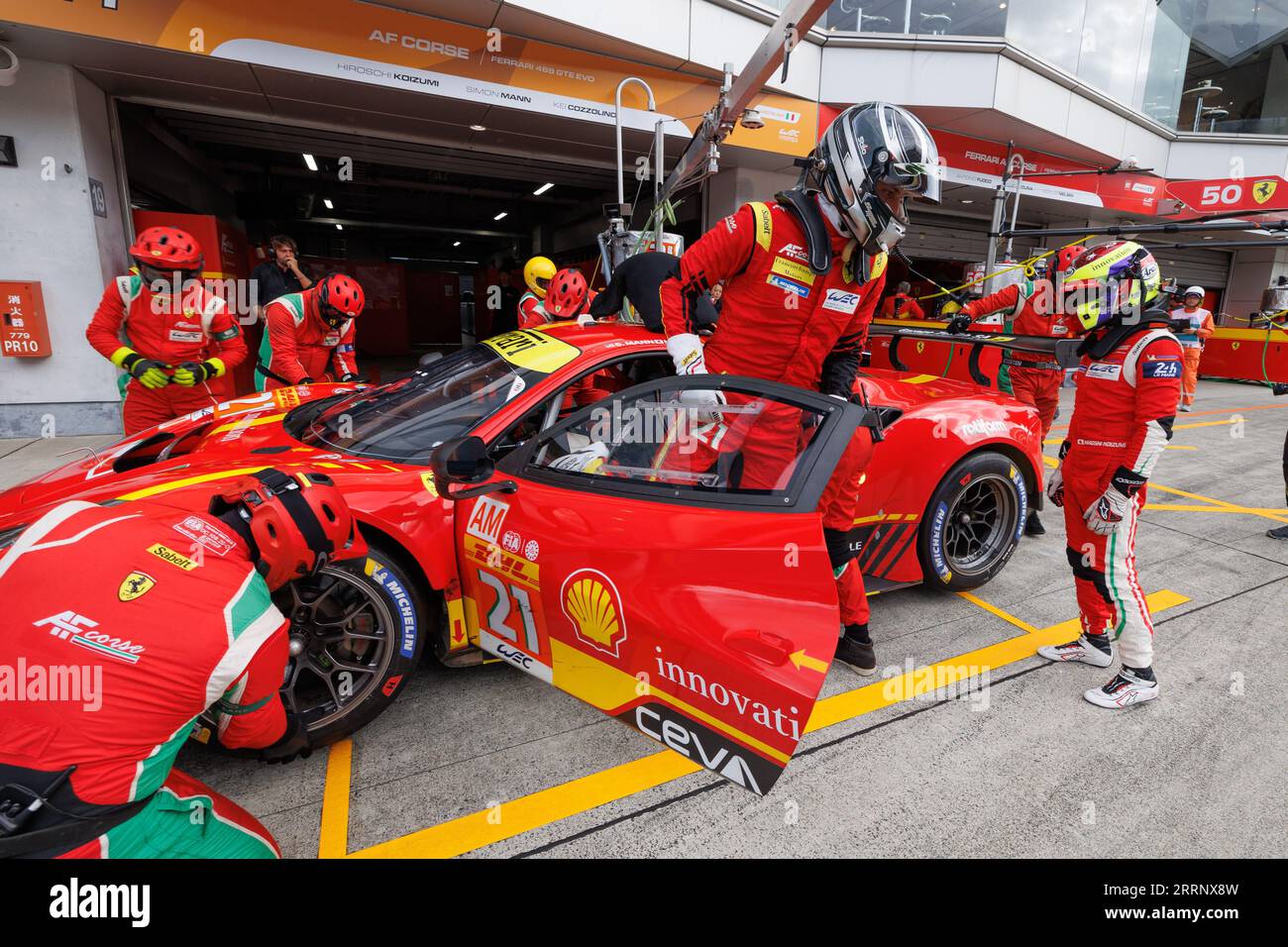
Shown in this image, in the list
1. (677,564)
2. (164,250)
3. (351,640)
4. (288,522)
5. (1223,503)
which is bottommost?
A: (1223,503)

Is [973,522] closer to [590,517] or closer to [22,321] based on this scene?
[590,517]

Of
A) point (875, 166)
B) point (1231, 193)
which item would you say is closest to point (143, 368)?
point (875, 166)

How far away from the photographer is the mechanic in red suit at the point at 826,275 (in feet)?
7.75

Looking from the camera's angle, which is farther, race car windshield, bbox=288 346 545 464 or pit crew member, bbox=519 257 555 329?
pit crew member, bbox=519 257 555 329

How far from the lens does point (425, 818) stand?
6.23 ft

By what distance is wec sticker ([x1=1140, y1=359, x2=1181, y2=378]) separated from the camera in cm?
237

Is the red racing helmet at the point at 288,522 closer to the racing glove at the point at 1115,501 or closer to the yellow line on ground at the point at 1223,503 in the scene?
the racing glove at the point at 1115,501

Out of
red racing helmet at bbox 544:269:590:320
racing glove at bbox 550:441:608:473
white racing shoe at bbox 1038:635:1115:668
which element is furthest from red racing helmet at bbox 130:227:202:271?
white racing shoe at bbox 1038:635:1115:668

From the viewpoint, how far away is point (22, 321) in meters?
6.07

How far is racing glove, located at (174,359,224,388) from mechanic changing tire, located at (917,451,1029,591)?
4.28m

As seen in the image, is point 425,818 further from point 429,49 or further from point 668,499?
point 429,49

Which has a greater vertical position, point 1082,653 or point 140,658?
point 140,658

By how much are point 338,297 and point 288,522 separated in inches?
142

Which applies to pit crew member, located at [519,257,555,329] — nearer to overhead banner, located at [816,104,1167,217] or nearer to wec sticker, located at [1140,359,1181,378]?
wec sticker, located at [1140,359,1181,378]
